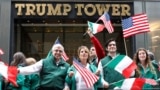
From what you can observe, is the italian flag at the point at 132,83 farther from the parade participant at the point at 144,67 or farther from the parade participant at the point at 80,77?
the parade participant at the point at 80,77

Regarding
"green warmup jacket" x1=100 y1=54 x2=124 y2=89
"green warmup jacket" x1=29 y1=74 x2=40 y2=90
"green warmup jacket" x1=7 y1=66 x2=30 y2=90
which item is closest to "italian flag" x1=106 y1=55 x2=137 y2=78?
"green warmup jacket" x1=100 y1=54 x2=124 y2=89

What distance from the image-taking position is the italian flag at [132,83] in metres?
7.63

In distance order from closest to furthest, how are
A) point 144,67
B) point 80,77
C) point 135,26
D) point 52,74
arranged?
point 80,77, point 52,74, point 144,67, point 135,26

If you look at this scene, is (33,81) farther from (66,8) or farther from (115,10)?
(115,10)

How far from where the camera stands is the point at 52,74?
7598 mm

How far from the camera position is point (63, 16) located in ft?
61.4

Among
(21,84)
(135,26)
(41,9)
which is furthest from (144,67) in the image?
(41,9)

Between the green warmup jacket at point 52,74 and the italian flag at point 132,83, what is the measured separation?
3.76 ft

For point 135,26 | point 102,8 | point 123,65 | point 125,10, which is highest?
point 102,8

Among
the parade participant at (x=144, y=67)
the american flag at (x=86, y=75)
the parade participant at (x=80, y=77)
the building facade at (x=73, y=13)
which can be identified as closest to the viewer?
the american flag at (x=86, y=75)

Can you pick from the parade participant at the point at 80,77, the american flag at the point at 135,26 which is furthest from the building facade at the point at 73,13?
the parade participant at the point at 80,77

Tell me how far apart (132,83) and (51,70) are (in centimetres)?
168

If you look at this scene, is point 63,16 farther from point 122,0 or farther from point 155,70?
point 155,70

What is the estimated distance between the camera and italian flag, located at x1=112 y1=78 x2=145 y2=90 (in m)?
7.63
